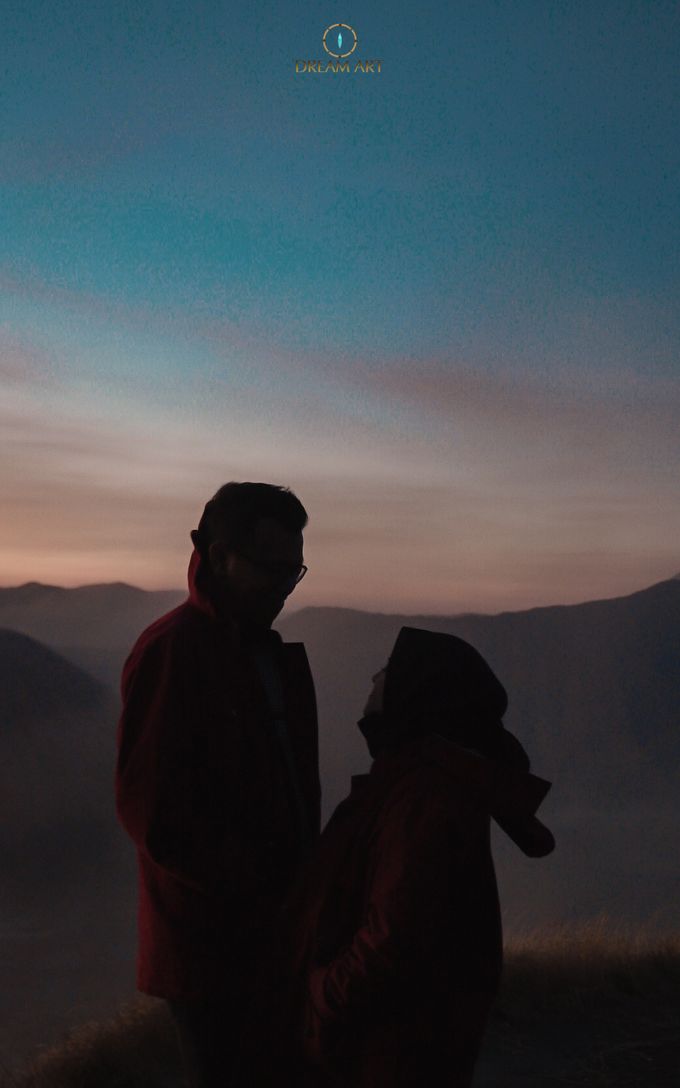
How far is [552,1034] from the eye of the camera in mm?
4484

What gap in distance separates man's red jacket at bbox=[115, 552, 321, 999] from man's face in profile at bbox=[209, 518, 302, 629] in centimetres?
10

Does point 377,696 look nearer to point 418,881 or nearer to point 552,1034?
point 418,881

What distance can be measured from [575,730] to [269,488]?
42305 millimetres

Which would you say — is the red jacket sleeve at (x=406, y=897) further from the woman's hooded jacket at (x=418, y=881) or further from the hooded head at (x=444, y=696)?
the hooded head at (x=444, y=696)

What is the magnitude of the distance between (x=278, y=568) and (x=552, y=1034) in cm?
339

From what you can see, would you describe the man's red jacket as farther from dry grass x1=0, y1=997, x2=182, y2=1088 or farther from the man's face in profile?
dry grass x1=0, y1=997, x2=182, y2=1088

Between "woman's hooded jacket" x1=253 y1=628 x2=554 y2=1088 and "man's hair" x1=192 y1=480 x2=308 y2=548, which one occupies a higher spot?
"man's hair" x1=192 y1=480 x2=308 y2=548

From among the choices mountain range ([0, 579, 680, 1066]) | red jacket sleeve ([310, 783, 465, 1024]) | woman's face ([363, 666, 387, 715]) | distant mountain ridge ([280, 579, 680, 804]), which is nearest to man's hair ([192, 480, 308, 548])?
woman's face ([363, 666, 387, 715])

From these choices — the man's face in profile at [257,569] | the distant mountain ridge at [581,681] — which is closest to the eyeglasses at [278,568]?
the man's face in profile at [257,569]

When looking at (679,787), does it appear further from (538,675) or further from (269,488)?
(269,488)

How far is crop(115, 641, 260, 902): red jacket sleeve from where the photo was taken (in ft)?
6.36

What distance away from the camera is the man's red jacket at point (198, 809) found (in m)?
1.96

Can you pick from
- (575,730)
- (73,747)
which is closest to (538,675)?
(575,730)

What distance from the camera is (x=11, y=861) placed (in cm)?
2672
